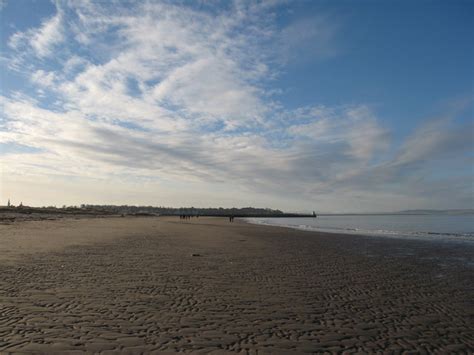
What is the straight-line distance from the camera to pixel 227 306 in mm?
9852

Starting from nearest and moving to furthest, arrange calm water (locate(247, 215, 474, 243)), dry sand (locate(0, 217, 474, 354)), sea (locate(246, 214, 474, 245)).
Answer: dry sand (locate(0, 217, 474, 354)) → sea (locate(246, 214, 474, 245)) → calm water (locate(247, 215, 474, 243))

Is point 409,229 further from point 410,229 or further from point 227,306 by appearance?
point 227,306

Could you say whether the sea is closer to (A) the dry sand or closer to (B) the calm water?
(B) the calm water

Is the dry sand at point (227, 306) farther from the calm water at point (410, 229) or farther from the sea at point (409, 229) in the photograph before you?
the calm water at point (410, 229)

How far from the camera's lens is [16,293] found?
10.4m

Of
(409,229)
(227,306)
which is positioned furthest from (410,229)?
(227,306)

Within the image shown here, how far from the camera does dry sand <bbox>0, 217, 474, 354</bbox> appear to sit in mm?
7297

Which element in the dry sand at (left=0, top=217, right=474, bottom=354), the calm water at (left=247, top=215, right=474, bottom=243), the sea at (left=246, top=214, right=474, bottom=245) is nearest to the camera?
the dry sand at (left=0, top=217, right=474, bottom=354)

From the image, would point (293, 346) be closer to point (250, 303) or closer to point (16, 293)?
point (250, 303)

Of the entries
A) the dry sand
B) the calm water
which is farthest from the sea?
the dry sand

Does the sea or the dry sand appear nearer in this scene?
the dry sand

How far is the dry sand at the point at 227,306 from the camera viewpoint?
7297 millimetres

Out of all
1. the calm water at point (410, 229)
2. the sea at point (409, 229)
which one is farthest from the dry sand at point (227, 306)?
the calm water at point (410, 229)

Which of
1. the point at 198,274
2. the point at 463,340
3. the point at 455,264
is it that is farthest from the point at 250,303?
the point at 455,264
